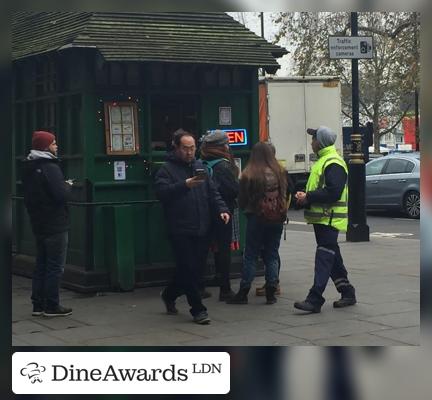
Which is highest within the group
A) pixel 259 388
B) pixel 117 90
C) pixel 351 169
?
pixel 117 90

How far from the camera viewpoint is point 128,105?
8.42 meters

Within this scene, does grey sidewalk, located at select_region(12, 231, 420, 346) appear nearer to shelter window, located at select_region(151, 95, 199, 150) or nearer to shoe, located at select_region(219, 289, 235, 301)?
shoe, located at select_region(219, 289, 235, 301)

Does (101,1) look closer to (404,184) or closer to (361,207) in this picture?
(361,207)

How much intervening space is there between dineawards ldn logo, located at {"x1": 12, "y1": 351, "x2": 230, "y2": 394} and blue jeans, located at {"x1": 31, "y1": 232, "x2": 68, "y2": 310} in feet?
7.43

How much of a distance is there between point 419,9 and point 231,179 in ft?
10.7

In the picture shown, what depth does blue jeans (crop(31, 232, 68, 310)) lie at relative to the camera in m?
7.19

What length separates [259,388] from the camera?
204 inches

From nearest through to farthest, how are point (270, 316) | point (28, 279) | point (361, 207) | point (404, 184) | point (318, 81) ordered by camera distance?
point (270, 316)
point (28, 279)
point (361, 207)
point (404, 184)
point (318, 81)

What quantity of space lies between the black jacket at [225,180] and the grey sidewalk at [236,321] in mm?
1142

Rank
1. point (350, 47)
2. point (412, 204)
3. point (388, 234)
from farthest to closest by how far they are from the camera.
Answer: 1. point (412, 204)
2. point (388, 234)
3. point (350, 47)

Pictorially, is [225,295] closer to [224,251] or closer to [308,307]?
[224,251]

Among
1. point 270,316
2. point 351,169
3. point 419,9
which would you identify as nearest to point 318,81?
point 351,169

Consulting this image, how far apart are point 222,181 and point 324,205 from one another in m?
1.18

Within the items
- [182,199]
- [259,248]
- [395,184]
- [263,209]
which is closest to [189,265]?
[182,199]
